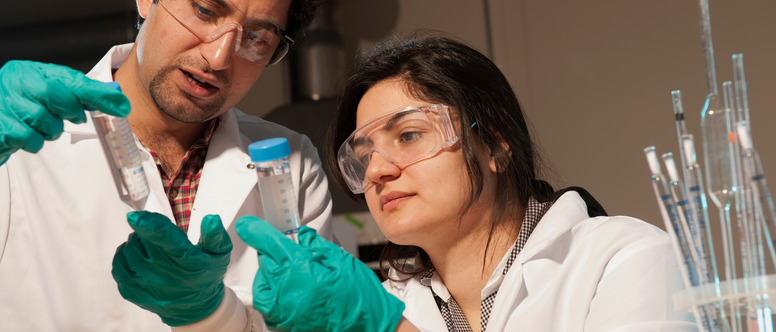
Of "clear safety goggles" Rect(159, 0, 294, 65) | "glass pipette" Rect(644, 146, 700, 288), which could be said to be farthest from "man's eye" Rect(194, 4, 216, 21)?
"glass pipette" Rect(644, 146, 700, 288)

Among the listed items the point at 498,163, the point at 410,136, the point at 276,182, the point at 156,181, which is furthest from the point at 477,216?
the point at 156,181

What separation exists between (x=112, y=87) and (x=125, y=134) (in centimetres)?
9

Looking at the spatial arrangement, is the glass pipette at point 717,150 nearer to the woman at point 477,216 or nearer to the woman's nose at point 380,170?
the woman at point 477,216

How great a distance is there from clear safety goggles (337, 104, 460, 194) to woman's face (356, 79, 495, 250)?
0.02 m

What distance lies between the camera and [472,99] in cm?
181

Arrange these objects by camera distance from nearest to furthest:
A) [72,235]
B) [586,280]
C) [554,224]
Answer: [586,280] < [554,224] < [72,235]

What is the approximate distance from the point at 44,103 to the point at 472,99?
97 cm

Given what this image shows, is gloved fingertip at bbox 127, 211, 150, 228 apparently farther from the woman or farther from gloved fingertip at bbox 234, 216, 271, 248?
the woman

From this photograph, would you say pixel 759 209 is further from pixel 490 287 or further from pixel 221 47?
Answer: pixel 221 47

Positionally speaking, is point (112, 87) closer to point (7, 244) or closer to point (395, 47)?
point (7, 244)

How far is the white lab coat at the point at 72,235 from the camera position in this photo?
1728mm

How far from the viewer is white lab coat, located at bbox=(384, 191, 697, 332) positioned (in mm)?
1437

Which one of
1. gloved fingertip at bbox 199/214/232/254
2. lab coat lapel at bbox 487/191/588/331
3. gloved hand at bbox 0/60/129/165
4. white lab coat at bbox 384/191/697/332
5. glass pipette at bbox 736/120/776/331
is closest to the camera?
glass pipette at bbox 736/120/776/331

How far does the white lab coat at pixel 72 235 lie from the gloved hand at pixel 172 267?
0.68 ft
